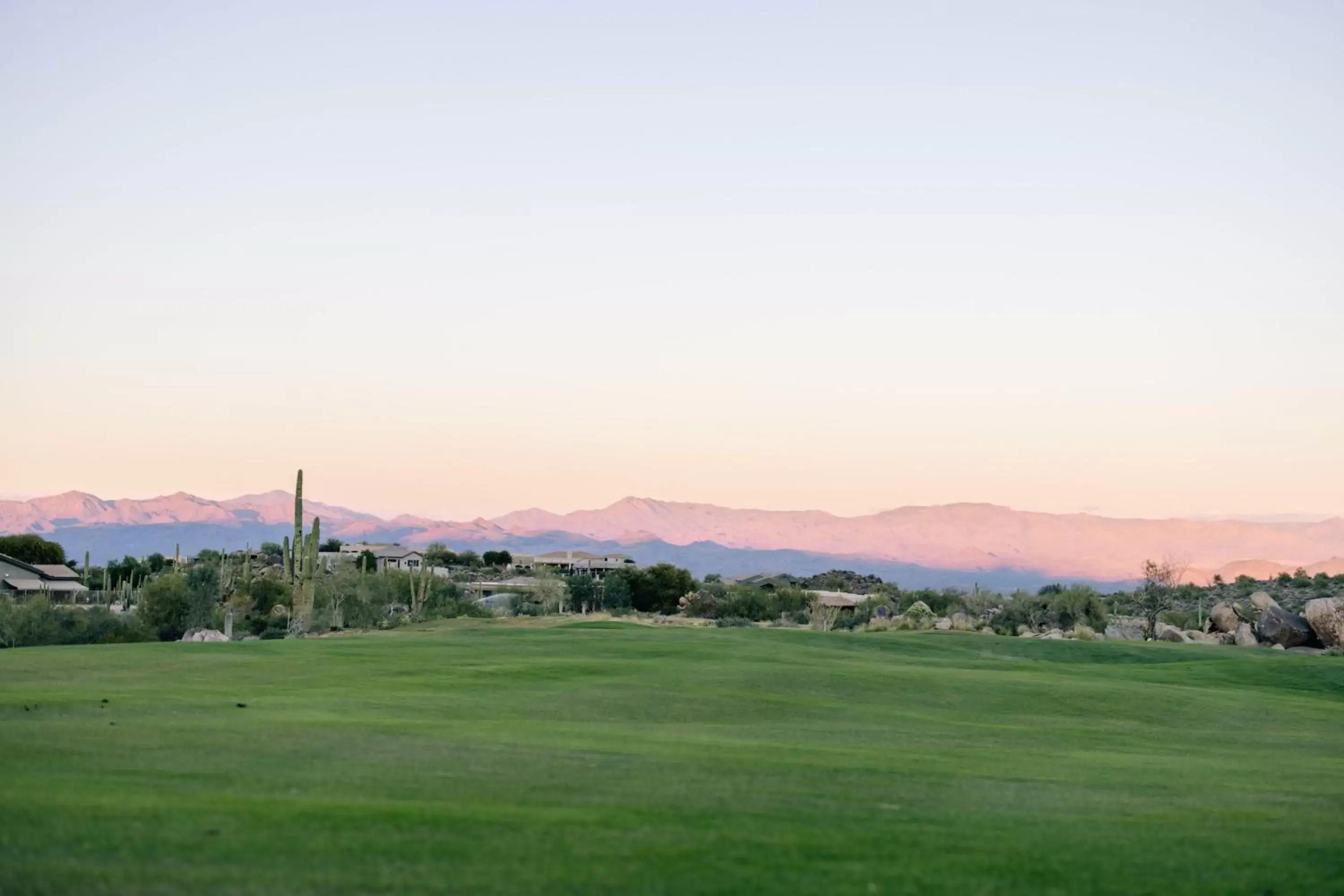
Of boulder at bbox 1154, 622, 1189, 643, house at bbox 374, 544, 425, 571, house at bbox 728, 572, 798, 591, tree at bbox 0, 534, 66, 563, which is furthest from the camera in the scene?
house at bbox 374, 544, 425, 571

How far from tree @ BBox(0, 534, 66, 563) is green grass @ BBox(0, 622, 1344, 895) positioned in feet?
360

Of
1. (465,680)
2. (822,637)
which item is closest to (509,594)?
(822,637)

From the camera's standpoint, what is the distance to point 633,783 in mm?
14047

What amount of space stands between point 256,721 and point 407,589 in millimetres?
69698

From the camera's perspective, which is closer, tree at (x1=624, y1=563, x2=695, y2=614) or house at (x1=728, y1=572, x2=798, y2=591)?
tree at (x1=624, y1=563, x2=695, y2=614)

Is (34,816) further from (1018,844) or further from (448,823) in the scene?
(1018,844)

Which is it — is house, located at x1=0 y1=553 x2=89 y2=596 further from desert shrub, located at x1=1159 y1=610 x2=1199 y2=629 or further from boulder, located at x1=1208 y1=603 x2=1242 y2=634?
boulder, located at x1=1208 y1=603 x2=1242 y2=634

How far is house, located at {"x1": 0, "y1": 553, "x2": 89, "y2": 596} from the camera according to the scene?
333 feet

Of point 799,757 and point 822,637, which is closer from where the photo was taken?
point 799,757

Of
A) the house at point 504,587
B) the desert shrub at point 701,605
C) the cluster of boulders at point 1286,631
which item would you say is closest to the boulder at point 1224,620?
the cluster of boulders at point 1286,631

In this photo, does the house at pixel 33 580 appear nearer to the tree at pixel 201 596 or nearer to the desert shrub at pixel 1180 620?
the tree at pixel 201 596

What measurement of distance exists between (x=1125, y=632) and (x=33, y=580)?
281ft

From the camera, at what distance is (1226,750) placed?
75.8 feet

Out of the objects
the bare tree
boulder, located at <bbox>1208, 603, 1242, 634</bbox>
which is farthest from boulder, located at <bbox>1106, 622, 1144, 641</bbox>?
the bare tree
